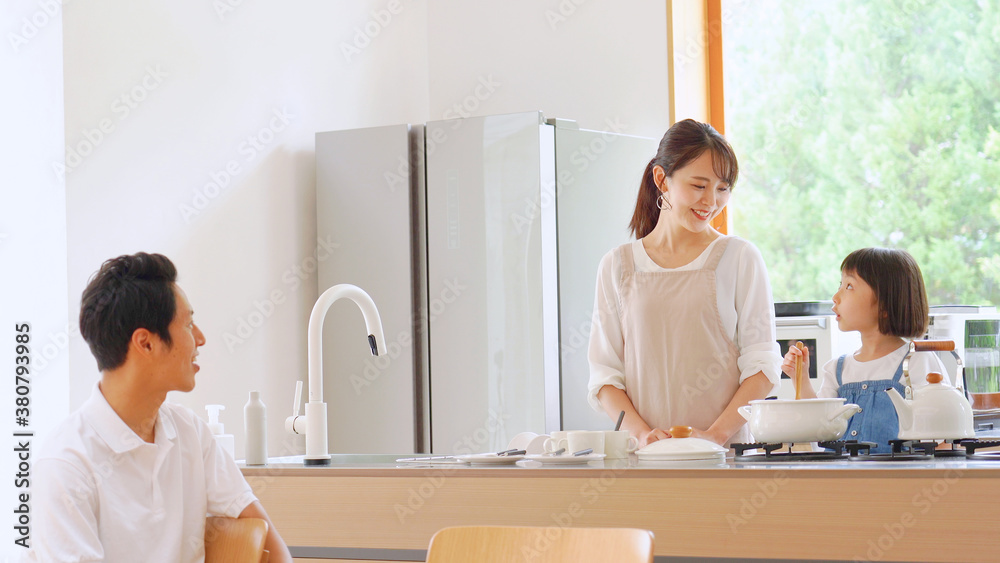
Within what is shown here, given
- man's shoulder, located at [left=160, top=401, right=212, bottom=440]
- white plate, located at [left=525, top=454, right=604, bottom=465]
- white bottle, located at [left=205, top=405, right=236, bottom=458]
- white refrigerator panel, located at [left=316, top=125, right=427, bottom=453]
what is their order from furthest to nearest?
1. white refrigerator panel, located at [left=316, top=125, right=427, bottom=453]
2. white bottle, located at [left=205, top=405, right=236, bottom=458]
3. white plate, located at [left=525, top=454, right=604, bottom=465]
4. man's shoulder, located at [left=160, top=401, right=212, bottom=440]

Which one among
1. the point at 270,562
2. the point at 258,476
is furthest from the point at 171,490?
the point at 258,476

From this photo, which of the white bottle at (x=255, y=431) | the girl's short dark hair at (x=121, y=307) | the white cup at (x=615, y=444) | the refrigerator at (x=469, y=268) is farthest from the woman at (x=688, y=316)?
the refrigerator at (x=469, y=268)

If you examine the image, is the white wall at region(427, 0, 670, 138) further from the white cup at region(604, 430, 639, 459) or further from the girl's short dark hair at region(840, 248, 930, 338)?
the white cup at region(604, 430, 639, 459)

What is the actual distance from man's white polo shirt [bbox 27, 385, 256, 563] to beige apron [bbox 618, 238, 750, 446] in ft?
3.16

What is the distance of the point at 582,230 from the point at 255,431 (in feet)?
5.78

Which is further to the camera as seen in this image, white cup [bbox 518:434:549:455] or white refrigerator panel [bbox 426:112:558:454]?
white refrigerator panel [bbox 426:112:558:454]

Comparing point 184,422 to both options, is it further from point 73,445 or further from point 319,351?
point 319,351

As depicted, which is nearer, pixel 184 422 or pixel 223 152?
pixel 184 422

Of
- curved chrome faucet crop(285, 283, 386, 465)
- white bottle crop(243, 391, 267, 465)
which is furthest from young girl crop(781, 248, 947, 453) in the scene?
white bottle crop(243, 391, 267, 465)

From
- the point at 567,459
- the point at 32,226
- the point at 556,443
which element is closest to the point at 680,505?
the point at 567,459

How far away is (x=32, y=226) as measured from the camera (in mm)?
2564

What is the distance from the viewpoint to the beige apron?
226 centimetres

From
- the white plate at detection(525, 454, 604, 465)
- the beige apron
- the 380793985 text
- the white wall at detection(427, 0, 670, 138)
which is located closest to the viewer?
the white plate at detection(525, 454, 604, 465)

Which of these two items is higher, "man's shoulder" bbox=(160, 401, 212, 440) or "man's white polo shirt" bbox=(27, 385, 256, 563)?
"man's shoulder" bbox=(160, 401, 212, 440)
